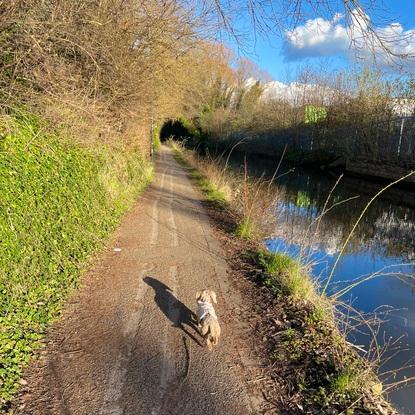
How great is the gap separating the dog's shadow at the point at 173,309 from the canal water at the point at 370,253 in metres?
2.22

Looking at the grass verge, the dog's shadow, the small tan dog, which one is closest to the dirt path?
the dog's shadow

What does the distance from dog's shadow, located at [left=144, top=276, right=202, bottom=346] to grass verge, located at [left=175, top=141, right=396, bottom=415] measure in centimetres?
88

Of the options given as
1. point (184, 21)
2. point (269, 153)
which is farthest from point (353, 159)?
point (184, 21)

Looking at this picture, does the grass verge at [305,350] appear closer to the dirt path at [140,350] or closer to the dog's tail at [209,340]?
the dirt path at [140,350]

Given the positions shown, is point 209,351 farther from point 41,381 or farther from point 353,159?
point 353,159

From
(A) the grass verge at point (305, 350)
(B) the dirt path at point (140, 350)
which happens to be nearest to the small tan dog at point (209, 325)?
(B) the dirt path at point (140, 350)

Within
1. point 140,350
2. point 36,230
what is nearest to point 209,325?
point 140,350

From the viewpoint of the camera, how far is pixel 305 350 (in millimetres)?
4801

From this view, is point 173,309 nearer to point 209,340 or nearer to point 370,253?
point 209,340

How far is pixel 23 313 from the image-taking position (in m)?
4.81

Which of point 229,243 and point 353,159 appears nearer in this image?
point 229,243

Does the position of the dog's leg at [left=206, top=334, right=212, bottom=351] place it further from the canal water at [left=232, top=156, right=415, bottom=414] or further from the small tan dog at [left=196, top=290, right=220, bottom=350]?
the canal water at [left=232, top=156, right=415, bottom=414]

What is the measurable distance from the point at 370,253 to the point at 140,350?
8434mm

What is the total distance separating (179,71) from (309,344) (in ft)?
45.0
